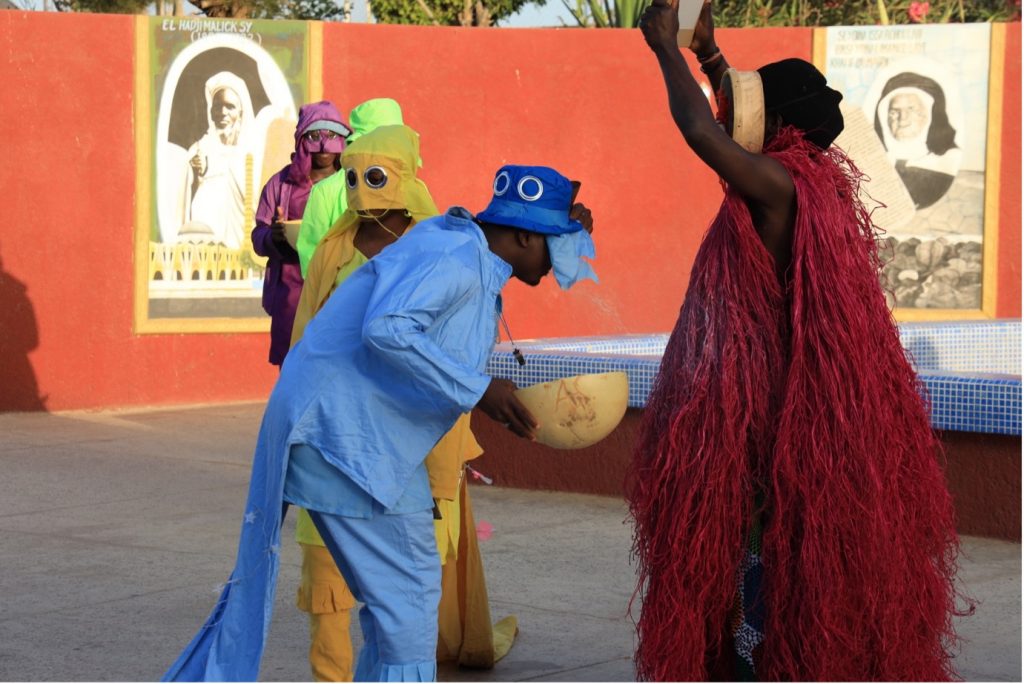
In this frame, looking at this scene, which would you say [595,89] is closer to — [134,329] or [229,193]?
[229,193]

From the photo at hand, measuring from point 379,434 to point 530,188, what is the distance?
2.22 ft

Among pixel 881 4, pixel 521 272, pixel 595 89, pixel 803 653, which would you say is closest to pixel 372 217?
pixel 521 272

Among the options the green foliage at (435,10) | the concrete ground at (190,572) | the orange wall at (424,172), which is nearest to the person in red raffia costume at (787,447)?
the concrete ground at (190,572)

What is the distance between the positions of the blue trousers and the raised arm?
3.36 feet

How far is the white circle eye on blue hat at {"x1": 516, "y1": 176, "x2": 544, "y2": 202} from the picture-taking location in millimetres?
3703

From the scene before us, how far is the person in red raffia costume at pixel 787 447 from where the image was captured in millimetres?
3602

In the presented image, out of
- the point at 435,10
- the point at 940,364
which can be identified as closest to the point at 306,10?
the point at 435,10

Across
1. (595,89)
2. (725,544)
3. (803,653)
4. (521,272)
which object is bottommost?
(803,653)

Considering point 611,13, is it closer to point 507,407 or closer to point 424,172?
Answer: point 424,172

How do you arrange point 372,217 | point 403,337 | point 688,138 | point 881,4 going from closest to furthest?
point 403,337
point 688,138
point 372,217
point 881,4

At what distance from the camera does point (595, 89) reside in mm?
11977

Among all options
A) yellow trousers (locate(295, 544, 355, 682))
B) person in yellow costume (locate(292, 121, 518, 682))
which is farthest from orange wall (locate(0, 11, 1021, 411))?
yellow trousers (locate(295, 544, 355, 682))

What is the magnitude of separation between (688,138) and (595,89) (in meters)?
8.51

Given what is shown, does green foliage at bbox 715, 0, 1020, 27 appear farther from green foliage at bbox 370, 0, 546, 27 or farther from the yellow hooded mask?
the yellow hooded mask
